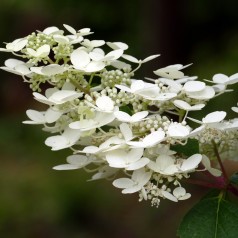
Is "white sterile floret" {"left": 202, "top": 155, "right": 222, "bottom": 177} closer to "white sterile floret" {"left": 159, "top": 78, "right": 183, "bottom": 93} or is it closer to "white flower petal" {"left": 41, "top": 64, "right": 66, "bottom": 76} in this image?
"white sterile floret" {"left": 159, "top": 78, "right": 183, "bottom": 93}

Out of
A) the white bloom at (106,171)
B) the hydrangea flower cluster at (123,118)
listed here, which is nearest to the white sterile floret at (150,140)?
the hydrangea flower cluster at (123,118)

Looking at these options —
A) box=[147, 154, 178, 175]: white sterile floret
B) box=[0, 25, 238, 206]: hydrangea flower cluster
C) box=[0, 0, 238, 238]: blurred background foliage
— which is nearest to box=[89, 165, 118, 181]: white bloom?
box=[0, 25, 238, 206]: hydrangea flower cluster

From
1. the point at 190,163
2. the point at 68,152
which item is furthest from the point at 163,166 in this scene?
the point at 68,152

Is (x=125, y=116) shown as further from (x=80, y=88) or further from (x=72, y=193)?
(x=72, y=193)

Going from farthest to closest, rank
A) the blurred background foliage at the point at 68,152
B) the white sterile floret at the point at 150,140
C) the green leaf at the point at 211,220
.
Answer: the blurred background foliage at the point at 68,152 → the green leaf at the point at 211,220 → the white sterile floret at the point at 150,140

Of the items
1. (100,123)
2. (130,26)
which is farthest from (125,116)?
(130,26)

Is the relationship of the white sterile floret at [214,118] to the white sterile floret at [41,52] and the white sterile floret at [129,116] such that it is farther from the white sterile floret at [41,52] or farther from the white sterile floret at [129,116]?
the white sterile floret at [41,52]
